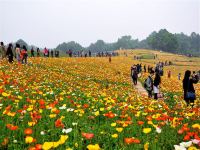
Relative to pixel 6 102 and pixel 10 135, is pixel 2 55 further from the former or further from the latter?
pixel 10 135

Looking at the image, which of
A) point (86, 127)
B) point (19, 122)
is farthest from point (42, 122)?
point (86, 127)

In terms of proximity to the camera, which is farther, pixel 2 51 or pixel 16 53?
pixel 2 51

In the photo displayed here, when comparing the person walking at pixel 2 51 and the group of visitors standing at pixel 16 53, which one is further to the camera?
the person walking at pixel 2 51

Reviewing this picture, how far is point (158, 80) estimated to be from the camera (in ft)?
65.0

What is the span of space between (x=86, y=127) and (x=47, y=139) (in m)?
1.07

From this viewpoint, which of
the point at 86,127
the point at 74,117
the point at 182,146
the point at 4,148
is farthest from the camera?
the point at 74,117

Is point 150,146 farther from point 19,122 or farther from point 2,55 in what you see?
point 2,55

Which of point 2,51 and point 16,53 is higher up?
point 2,51

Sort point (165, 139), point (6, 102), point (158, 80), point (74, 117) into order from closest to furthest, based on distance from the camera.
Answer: point (165, 139)
point (74, 117)
point (6, 102)
point (158, 80)

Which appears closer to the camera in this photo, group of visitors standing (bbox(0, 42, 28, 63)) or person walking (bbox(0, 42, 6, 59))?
group of visitors standing (bbox(0, 42, 28, 63))

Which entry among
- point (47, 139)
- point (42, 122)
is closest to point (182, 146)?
point (47, 139)

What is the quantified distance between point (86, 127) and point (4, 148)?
5.96 ft

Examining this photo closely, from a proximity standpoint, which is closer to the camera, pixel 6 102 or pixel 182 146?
pixel 182 146

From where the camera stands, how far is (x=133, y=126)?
287 inches
